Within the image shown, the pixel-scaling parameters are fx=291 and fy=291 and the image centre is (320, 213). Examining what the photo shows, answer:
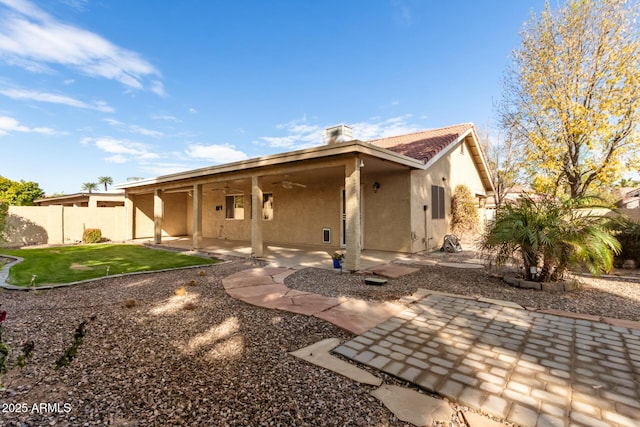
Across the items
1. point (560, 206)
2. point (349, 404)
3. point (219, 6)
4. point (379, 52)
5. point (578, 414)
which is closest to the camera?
point (578, 414)

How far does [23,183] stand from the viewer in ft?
106

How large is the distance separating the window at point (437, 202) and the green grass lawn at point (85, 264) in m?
8.15

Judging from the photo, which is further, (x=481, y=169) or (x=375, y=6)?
(x=481, y=169)

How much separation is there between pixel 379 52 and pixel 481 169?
790cm

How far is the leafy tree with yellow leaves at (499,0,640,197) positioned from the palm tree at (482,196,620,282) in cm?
515

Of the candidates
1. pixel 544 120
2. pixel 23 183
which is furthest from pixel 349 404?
pixel 23 183

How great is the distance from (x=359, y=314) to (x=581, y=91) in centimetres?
1062

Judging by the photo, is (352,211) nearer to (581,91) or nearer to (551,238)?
(551,238)

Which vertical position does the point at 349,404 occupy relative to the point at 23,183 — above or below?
below

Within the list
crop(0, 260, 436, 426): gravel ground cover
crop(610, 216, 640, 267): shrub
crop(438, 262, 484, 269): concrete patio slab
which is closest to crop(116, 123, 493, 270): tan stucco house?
crop(438, 262, 484, 269): concrete patio slab

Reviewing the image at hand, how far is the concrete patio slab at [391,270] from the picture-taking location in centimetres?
666

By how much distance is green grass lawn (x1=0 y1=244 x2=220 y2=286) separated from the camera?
22.1 feet

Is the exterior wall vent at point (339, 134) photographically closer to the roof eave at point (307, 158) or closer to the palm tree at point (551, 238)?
the roof eave at point (307, 158)

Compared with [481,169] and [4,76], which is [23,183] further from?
[481,169]
